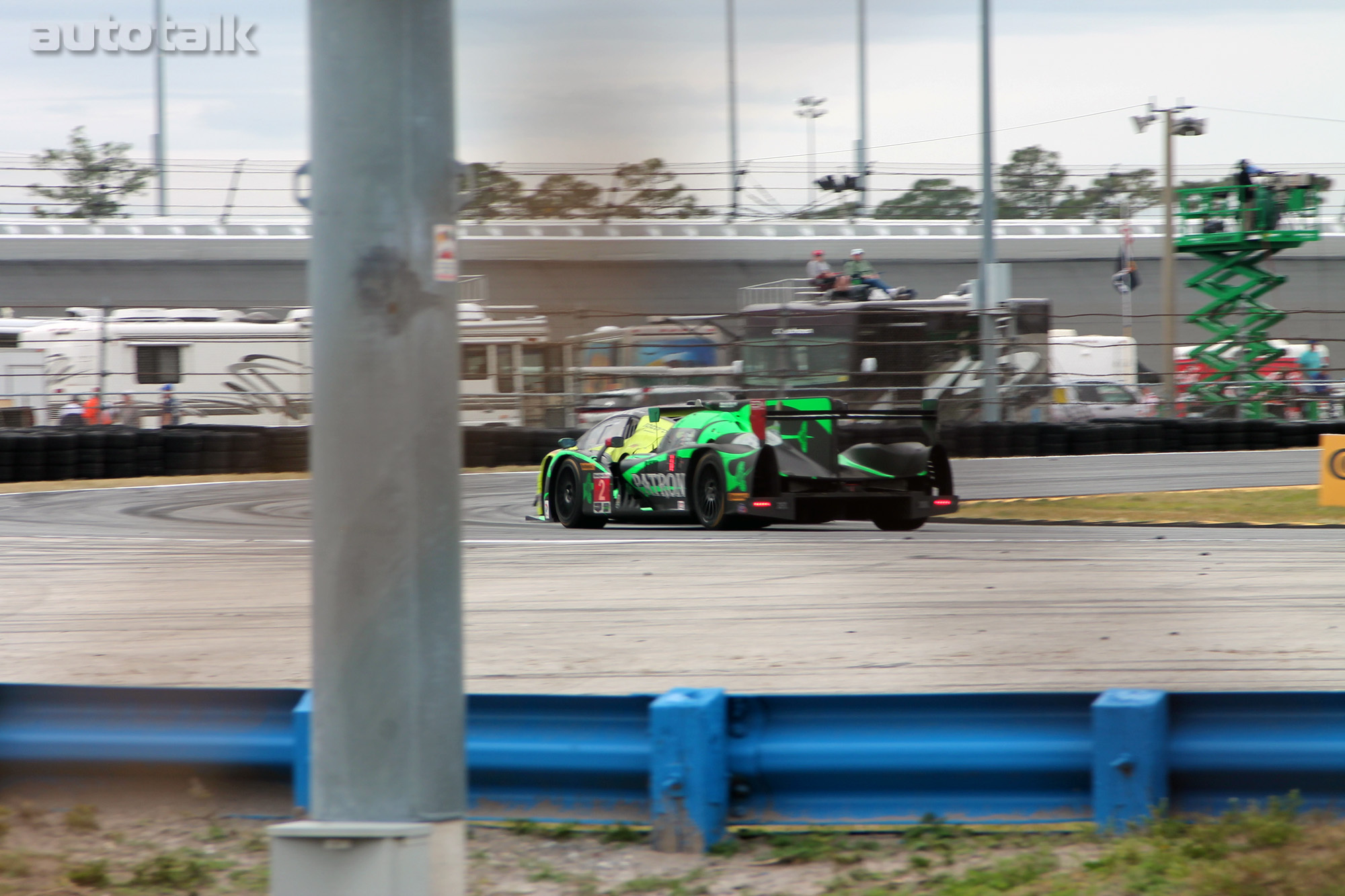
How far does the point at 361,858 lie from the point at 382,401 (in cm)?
75

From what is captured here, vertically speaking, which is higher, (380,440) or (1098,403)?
(380,440)

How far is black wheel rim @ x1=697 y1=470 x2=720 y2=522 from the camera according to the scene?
32.1 ft

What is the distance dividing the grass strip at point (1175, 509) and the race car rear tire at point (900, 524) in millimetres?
885

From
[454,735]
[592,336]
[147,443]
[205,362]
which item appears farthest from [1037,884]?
[205,362]

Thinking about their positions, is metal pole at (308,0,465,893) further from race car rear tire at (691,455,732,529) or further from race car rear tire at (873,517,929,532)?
race car rear tire at (873,517,929,532)

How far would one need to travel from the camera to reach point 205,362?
68.6ft

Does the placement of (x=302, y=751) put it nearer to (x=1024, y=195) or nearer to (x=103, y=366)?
(x=1024, y=195)

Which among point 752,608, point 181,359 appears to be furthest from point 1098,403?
point 752,608

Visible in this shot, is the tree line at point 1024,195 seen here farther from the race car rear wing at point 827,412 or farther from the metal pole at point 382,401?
the race car rear wing at point 827,412

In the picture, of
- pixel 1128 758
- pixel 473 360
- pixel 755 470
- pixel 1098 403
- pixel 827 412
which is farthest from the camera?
pixel 1098 403

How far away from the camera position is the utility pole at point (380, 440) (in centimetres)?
219

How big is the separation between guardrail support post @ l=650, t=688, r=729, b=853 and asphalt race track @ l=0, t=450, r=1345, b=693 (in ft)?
2.21

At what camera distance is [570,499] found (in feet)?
35.2

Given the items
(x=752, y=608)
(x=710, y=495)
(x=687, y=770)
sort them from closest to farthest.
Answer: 1. (x=687, y=770)
2. (x=752, y=608)
3. (x=710, y=495)
